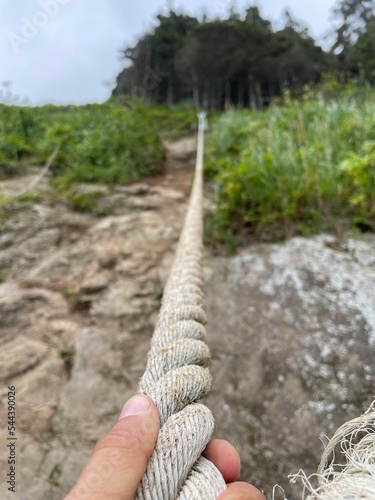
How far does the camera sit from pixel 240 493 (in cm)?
41

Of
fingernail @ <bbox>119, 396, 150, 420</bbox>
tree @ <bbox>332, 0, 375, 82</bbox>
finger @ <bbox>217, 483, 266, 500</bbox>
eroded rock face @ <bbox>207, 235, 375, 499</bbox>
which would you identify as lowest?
eroded rock face @ <bbox>207, 235, 375, 499</bbox>

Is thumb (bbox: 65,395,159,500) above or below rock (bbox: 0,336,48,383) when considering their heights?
above

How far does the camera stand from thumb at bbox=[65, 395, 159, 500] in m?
0.38

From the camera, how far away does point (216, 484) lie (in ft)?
1.46

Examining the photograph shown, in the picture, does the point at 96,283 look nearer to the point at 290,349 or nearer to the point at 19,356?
the point at 19,356

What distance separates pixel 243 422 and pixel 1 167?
310 cm

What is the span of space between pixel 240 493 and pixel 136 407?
166 millimetres

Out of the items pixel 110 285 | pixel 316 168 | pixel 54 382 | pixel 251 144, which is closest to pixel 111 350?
pixel 54 382

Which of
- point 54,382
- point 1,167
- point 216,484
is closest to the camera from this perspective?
point 216,484

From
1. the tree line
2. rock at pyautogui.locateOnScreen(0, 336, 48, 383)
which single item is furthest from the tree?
rock at pyautogui.locateOnScreen(0, 336, 48, 383)

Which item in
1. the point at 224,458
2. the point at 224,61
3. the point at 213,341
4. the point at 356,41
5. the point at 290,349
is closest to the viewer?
the point at 224,458

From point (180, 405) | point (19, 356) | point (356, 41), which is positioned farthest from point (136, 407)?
point (356, 41)

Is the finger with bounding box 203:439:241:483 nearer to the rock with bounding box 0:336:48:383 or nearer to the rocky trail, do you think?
the rocky trail

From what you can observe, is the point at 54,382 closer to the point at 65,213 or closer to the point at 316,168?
the point at 65,213
